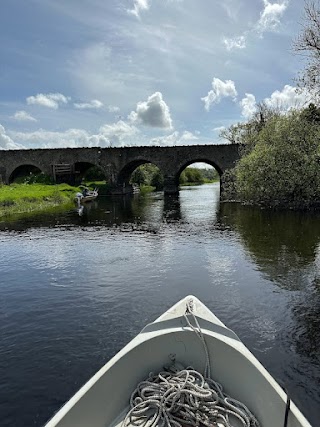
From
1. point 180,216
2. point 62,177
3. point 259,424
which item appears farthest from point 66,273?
point 62,177

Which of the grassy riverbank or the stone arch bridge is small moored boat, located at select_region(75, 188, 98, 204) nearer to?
the grassy riverbank

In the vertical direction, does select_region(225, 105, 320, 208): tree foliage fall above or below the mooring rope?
above

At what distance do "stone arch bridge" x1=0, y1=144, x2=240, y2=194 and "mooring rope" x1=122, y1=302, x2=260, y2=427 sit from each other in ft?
143

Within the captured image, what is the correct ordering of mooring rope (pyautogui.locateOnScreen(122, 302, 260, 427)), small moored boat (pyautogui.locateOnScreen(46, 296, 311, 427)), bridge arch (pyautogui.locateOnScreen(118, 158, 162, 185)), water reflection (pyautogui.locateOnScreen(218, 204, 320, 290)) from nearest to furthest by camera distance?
1. small moored boat (pyautogui.locateOnScreen(46, 296, 311, 427))
2. mooring rope (pyautogui.locateOnScreen(122, 302, 260, 427))
3. water reflection (pyautogui.locateOnScreen(218, 204, 320, 290))
4. bridge arch (pyautogui.locateOnScreen(118, 158, 162, 185))

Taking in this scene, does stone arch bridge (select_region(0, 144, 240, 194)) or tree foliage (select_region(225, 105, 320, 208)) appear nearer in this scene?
tree foliage (select_region(225, 105, 320, 208))

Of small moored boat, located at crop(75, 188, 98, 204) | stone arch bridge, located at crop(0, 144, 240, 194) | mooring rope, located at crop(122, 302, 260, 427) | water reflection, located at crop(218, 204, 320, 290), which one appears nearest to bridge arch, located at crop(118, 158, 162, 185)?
stone arch bridge, located at crop(0, 144, 240, 194)

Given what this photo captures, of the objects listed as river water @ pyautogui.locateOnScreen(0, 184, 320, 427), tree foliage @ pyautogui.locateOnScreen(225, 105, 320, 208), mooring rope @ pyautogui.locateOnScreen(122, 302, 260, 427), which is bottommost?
river water @ pyautogui.locateOnScreen(0, 184, 320, 427)

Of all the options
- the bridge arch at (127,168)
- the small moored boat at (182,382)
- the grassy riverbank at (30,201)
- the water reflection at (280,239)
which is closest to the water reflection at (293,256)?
the water reflection at (280,239)

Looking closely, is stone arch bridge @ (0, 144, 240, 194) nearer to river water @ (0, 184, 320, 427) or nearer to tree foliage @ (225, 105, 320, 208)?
tree foliage @ (225, 105, 320, 208)

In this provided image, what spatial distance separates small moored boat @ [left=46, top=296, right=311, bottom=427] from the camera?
398 centimetres

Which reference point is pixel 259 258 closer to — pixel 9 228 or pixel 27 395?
pixel 27 395

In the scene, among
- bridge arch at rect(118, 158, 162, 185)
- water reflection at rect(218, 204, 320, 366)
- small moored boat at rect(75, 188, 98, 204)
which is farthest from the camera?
bridge arch at rect(118, 158, 162, 185)

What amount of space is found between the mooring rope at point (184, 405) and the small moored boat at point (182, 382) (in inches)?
0.5

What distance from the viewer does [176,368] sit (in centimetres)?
501
